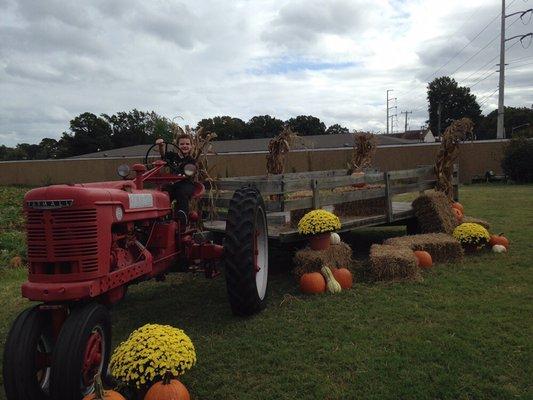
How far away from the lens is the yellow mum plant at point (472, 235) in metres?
7.31

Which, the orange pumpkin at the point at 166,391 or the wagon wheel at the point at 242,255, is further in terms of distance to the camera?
the wagon wheel at the point at 242,255

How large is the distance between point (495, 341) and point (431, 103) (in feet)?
283

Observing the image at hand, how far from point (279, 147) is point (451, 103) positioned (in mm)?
81780

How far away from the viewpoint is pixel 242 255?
4.62m

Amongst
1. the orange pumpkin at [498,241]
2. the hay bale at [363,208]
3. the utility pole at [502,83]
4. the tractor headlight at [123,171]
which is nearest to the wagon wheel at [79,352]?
the tractor headlight at [123,171]

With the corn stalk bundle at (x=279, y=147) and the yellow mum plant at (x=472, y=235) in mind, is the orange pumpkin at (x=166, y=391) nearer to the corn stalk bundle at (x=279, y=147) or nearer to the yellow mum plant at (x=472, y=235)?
the yellow mum plant at (x=472, y=235)

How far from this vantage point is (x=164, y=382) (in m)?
3.24

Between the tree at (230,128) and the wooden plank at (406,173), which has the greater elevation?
the tree at (230,128)

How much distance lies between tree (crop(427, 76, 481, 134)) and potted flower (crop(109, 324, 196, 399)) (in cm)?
8470

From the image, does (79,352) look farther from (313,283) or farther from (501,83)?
(501,83)

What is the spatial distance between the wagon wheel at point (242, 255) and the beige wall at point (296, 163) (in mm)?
15867

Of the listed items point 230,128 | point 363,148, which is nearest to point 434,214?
point 363,148

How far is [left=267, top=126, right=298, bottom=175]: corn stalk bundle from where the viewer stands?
9180 mm

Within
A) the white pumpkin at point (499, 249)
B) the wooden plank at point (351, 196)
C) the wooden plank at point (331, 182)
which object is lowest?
the white pumpkin at point (499, 249)
